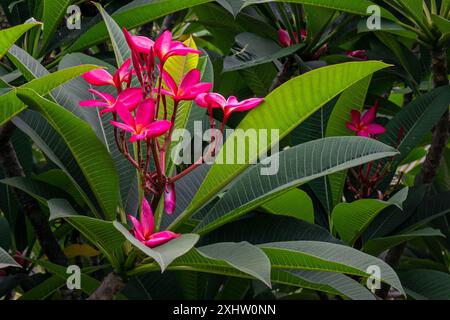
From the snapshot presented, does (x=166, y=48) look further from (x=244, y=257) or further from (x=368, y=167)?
(x=368, y=167)

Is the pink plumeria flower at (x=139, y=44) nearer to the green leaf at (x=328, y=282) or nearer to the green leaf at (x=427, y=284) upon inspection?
the green leaf at (x=328, y=282)

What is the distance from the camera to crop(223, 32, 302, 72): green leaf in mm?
1480

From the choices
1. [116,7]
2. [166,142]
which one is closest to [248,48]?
[116,7]

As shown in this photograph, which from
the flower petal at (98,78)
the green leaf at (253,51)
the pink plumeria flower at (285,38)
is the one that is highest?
the pink plumeria flower at (285,38)

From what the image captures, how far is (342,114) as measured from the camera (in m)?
1.46

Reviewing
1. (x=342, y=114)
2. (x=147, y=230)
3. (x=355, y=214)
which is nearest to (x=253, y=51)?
(x=342, y=114)

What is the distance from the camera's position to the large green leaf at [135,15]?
4.31 feet

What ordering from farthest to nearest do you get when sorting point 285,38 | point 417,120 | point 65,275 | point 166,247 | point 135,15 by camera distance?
point 285,38
point 417,120
point 135,15
point 65,275
point 166,247

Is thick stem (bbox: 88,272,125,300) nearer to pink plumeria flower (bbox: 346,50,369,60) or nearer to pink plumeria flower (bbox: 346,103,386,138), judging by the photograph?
pink plumeria flower (bbox: 346,103,386,138)

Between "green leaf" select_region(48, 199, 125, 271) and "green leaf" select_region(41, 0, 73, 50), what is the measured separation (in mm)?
460

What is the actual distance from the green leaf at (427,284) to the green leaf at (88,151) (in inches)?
25.5

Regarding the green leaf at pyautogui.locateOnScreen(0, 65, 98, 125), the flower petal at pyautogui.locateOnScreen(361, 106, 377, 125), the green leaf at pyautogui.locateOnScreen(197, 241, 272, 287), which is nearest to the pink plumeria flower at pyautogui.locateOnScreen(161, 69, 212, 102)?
the green leaf at pyautogui.locateOnScreen(0, 65, 98, 125)

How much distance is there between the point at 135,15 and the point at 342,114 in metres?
0.45

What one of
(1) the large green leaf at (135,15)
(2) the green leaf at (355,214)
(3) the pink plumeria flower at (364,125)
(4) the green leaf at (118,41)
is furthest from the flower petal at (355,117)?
(4) the green leaf at (118,41)
